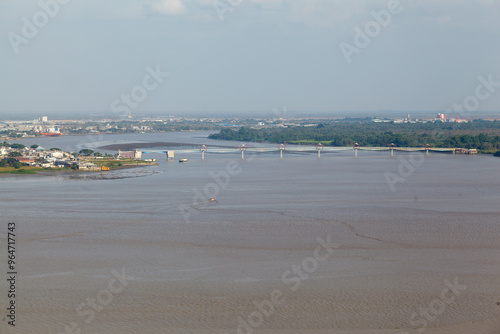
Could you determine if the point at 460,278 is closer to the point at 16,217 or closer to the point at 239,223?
the point at 239,223

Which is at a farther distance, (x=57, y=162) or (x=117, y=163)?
(x=117, y=163)

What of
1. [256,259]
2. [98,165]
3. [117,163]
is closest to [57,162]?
[98,165]

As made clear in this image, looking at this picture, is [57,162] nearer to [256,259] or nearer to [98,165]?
[98,165]

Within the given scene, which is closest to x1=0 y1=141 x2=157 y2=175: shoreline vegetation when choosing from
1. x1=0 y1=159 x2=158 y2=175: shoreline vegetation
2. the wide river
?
x1=0 y1=159 x2=158 y2=175: shoreline vegetation

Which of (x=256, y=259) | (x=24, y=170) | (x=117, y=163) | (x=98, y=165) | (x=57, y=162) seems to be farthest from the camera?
(x=117, y=163)

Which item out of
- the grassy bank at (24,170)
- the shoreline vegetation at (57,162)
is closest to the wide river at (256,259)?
the grassy bank at (24,170)

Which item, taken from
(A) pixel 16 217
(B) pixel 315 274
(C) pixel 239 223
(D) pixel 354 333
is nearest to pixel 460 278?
(B) pixel 315 274

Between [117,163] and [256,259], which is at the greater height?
[256,259]

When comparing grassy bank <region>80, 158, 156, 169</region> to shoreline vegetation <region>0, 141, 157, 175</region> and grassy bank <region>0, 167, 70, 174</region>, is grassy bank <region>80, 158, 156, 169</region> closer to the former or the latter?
shoreline vegetation <region>0, 141, 157, 175</region>

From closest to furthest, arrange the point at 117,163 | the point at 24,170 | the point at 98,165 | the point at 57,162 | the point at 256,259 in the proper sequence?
1. the point at 256,259
2. the point at 24,170
3. the point at 98,165
4. the point at 57,162
5. the point at 117,163
